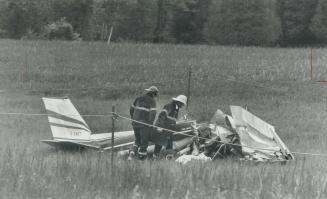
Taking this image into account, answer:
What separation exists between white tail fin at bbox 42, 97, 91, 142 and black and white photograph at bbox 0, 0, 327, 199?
29mm

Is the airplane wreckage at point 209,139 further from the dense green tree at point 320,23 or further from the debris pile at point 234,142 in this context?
the dense green tree at point 320,23

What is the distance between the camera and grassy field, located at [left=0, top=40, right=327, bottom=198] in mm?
9297

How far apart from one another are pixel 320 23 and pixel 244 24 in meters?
9.69

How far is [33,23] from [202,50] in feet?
110

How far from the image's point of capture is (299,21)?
285ft

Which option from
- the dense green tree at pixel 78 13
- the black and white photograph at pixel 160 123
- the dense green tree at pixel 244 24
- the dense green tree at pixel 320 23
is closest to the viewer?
the black and white photograph at pixel 160 123

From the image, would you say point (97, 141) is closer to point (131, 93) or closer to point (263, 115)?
point (263, 115)

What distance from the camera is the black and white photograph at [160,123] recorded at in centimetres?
948

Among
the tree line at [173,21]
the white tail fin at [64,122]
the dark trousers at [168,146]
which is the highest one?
the tree line at [173,21]

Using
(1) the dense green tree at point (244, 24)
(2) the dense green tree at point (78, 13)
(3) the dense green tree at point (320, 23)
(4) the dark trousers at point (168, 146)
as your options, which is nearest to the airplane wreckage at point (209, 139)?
(4) the dark trousers at point (168, 146)

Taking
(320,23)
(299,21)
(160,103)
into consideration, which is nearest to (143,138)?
(160,103)

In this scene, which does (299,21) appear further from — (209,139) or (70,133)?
(209,139)

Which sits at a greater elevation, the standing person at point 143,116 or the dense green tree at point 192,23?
the dense green tree at point 192,23

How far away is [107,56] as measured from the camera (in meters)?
38.2
